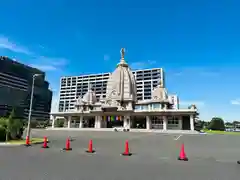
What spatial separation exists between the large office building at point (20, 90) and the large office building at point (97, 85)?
14.9 m

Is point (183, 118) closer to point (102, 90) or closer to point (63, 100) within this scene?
point (102, 90)

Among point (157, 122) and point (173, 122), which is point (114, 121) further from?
point (173, 122)

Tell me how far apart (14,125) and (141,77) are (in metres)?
114

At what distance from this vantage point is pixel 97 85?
14400 cm

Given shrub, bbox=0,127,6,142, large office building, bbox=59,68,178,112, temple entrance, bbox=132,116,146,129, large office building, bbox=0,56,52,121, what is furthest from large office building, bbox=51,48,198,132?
large office building, bbox=59,68,178,112

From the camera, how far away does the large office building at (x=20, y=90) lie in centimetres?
12212

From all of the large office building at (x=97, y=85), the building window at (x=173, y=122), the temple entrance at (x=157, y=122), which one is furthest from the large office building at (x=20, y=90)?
the building window at (x=173, y=122)

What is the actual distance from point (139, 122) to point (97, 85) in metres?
83.4

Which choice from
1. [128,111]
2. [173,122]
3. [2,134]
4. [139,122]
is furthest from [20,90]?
[2,134]

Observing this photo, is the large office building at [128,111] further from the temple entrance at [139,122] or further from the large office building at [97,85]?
the large office building at [97,85]

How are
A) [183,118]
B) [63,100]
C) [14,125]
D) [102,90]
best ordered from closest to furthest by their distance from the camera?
1. [14,125]
2. [183,118]
3. [102,90]
4. [63,100]

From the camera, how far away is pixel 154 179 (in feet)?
24.2

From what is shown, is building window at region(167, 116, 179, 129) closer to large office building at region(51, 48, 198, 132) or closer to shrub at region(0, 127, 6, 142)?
large office building at region(51, 48, 198, 132)

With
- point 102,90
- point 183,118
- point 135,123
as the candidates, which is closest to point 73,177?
point 183,118
